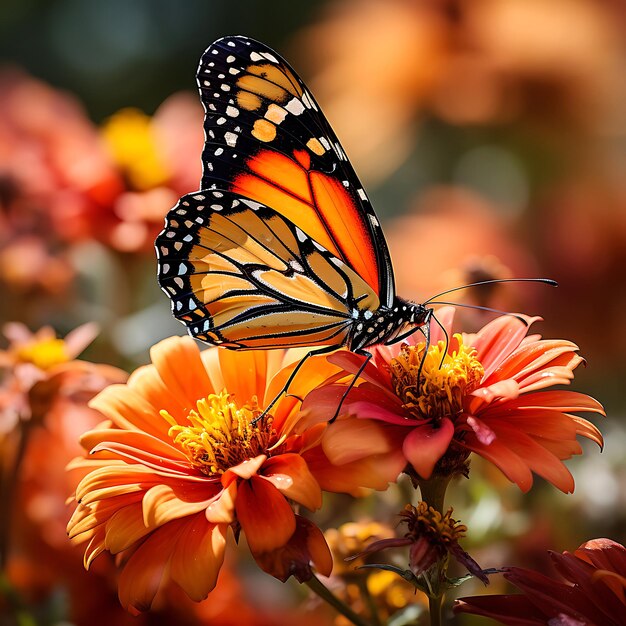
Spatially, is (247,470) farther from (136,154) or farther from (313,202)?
(136,154)

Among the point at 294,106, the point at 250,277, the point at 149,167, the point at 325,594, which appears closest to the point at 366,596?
the point at 325,594

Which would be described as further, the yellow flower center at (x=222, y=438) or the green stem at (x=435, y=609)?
the yellow flower center at (x=222, y=438)

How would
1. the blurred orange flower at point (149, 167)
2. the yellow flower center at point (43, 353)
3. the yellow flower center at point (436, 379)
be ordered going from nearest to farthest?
the yellow flower center at point (436, 379) < the yellow flower center at point (43, 353) < the blurred orange flower at point (149, 167)

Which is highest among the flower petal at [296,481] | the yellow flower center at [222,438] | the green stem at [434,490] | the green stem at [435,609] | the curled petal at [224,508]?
the flower petal at [296,481]

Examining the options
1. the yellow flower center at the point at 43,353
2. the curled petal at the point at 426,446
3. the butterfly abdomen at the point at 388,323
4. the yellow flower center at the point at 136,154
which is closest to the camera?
the curled petal at the point at 426,446

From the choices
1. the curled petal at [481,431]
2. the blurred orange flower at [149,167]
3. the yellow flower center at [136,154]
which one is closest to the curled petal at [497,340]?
the curled petal at [481,431]

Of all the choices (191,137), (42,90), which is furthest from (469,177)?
(42,90)

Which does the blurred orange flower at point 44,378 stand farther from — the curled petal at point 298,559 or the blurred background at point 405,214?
the curled petal at point 298,559

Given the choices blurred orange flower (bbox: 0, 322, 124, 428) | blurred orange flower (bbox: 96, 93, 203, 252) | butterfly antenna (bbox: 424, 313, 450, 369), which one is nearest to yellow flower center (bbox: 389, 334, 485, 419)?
butterfly antenna (bbox: 424, 313, 450, 369)
